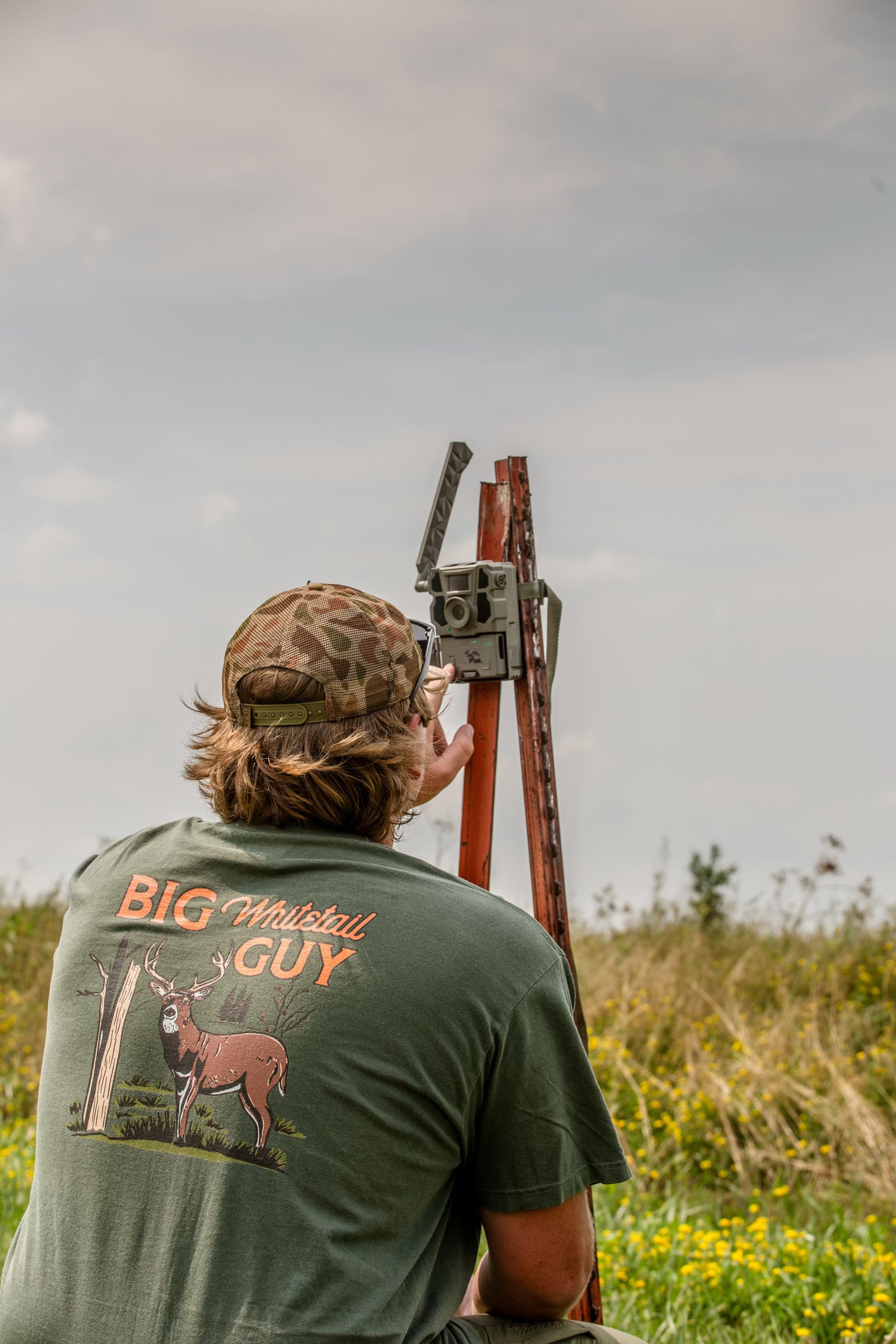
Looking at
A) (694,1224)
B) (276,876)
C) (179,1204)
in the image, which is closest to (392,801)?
(276,876)

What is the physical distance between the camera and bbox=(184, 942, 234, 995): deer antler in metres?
1.47

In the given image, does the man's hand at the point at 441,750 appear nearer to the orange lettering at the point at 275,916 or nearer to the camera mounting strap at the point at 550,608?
the camera mounting strap at the point at 550,608

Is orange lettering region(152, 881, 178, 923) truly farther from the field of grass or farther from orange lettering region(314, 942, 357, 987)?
the field of grass

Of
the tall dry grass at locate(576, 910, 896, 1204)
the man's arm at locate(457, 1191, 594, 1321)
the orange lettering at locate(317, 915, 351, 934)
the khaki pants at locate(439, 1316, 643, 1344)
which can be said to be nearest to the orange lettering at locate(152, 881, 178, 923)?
the orange lettering at locate(317, 915, 351, 934)

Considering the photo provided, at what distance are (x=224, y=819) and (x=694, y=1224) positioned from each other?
114 inches

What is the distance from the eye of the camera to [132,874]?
1651mm

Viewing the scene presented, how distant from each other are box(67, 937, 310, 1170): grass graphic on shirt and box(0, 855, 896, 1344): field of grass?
7.24 ft

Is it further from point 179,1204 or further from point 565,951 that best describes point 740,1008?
point 179,1204

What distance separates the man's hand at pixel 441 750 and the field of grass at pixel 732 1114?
184 cm

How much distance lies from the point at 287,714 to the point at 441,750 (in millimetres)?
662

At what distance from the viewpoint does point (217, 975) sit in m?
1.47

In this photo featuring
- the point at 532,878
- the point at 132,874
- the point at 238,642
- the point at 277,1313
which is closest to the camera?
the point at 277,1313

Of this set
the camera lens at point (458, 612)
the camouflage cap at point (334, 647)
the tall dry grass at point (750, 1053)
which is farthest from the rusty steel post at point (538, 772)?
the tall dry grass at point (750, 1053)

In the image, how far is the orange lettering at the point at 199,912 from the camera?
1.54 meters
